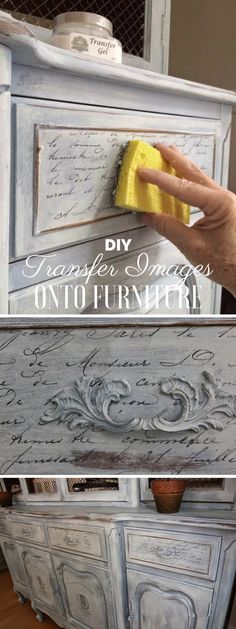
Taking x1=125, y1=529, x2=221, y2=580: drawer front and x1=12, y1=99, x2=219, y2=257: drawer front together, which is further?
x1=125, y1=529, x2=221, y2=580: drawer front

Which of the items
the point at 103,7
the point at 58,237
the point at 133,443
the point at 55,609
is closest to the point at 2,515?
the point at 55,609

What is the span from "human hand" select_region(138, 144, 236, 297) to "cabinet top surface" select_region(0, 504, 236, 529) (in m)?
0.22

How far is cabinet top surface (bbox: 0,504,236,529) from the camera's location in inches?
24.5

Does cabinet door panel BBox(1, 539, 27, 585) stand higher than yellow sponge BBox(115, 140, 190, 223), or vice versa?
yellow sponge BBox(115, 140, 190, 223)

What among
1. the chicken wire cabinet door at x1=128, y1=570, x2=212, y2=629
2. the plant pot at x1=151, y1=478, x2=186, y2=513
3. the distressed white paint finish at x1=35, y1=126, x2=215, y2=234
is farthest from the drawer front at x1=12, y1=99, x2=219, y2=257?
the chicken wire cabinet door at x1=128, y1=570, x2=212, y2=629

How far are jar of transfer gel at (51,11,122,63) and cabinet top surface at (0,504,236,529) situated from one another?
1.24ft

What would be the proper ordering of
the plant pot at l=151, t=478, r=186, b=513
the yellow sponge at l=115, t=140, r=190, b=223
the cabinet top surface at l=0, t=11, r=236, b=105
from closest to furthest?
the cabinet top surface at l=0, t=11, r=236, b=105
the yellow sponge at l=115, t=140, r=190, b=223
the plant pot at l=151, t=478, r=186, b=513

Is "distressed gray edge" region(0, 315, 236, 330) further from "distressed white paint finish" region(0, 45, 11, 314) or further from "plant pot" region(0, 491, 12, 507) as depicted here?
"plant pot" region(0, 491, 12, 507)

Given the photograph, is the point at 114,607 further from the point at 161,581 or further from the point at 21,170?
the point at 21,170

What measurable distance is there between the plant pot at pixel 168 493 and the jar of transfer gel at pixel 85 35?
13.7 inches

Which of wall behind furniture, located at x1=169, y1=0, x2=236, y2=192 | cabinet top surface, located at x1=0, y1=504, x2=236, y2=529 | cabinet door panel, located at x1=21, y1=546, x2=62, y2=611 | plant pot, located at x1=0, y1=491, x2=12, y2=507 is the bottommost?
cabinet door panel, located at x1=21, y1=546, x2=62, y2=611

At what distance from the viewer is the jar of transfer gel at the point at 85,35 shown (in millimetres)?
510

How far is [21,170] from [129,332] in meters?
0.13

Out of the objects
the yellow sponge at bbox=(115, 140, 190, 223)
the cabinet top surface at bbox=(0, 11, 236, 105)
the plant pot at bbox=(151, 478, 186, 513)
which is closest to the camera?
the cabinet top surface at bbox=(0, 11, 236, 105)
